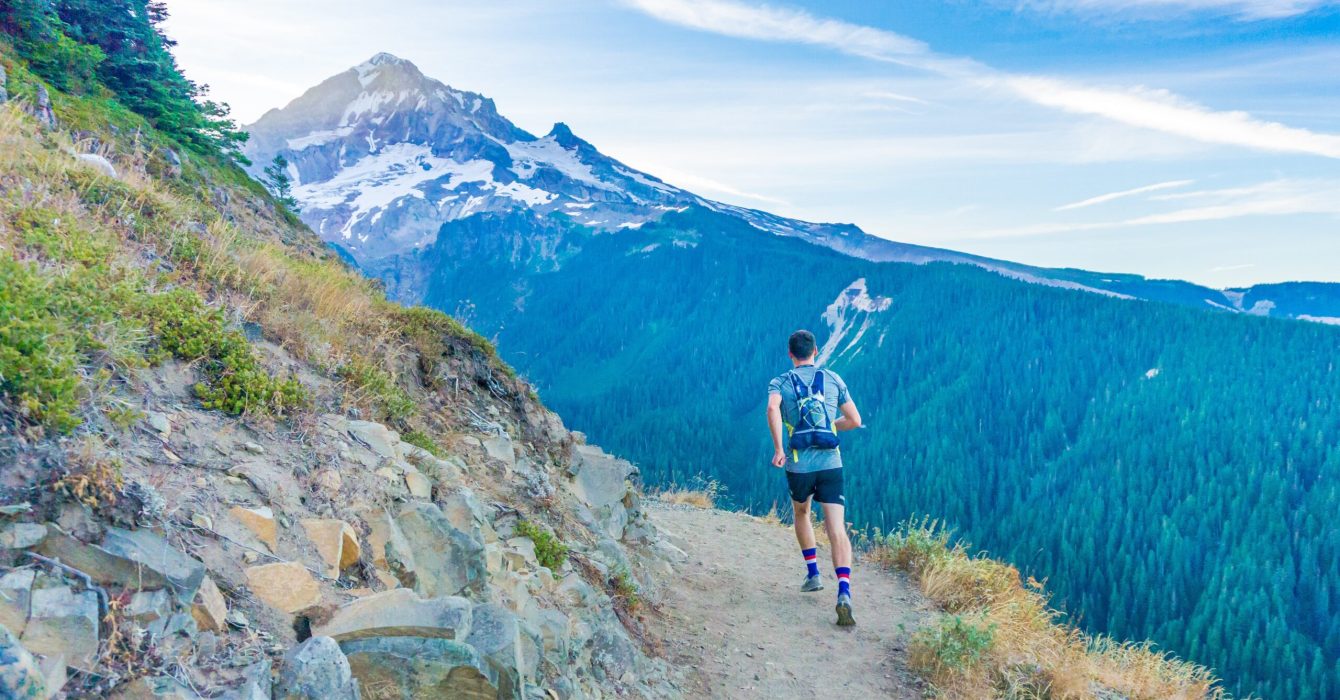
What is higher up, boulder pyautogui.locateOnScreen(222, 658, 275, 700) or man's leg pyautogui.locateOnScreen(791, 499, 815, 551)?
boulder pyautogui.locateOnScreen(222, 658, 275, 700)

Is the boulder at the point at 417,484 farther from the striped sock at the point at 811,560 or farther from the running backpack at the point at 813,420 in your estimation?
the striped sock at the point at 811,560

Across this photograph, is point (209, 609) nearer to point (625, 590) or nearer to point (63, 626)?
point (63, 626)

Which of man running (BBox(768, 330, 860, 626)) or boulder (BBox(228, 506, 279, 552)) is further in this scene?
man running (BBox(768, 330, 860, 626))

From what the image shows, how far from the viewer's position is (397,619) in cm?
402

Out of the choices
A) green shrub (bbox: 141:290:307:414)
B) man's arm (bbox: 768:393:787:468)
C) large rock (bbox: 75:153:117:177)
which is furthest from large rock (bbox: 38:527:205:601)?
large rock (bbox: 75:153:117:177)

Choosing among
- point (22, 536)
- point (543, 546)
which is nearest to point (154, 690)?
point (22, 536)

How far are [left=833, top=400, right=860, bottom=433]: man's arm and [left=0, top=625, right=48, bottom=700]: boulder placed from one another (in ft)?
23.1

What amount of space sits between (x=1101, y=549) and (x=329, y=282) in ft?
373

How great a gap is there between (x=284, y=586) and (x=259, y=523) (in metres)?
0.55

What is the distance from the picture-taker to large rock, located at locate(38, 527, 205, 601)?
3.14m

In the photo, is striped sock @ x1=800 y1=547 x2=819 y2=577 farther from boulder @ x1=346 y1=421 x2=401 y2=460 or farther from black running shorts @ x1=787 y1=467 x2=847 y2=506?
boulder @ x1=346 y1=421 x2=401 y2=460

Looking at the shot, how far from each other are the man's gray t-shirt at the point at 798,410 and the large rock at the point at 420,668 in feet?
16.0

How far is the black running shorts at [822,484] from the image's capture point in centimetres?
816

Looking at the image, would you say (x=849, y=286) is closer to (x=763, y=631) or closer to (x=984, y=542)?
(x=984, y=542)
